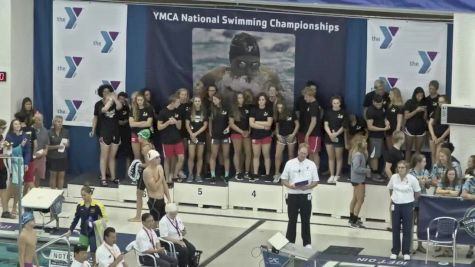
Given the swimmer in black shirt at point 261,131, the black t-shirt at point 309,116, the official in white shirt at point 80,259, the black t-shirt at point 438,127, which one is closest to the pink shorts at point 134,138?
the swimmer in black shirt at point 261,131

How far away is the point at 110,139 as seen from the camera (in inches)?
893

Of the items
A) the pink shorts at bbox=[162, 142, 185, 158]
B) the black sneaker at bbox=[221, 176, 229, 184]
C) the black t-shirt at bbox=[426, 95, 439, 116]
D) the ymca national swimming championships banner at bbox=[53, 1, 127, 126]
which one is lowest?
the black sneaker at bbox=[221, 176, 229, 184]

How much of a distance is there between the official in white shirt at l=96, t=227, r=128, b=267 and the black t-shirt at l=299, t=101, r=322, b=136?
23.1ft

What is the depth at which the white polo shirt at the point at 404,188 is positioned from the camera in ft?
59.5

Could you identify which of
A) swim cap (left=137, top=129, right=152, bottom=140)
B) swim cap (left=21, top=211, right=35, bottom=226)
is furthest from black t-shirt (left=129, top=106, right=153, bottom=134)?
swim cap (left=21, top=211, right=35, bottom=226)

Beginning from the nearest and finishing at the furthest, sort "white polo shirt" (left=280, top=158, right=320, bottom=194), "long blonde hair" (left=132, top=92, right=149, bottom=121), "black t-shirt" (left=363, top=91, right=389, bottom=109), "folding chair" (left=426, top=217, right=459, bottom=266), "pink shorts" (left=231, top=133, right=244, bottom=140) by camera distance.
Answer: "folding chair" (left=426, top=217, right=459, bottom=266) < "white polo shirt" (left=280, top=158, right=320, bottom=194) < "black t-shirt" (left=363, top=91, right=389, bottom=109) < "long blonde hair" (left=132, top=92, right=149, bottom=121) < "pink shorts" (left=231, top=133, right=244, bottom=140)

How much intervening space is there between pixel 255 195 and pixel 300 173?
337 cm

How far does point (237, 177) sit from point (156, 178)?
388cm

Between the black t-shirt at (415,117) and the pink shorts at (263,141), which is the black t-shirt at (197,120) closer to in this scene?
the pink shorts at (263,141)

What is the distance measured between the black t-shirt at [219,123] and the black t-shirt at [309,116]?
56.5 inches

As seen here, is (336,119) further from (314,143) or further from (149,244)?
(149,244)

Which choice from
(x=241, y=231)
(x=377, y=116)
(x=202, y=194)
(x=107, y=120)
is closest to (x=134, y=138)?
(x=107, y=120)

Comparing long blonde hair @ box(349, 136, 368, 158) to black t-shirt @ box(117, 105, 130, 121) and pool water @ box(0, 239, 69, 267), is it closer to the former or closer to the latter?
black t-shirt @ box(117, 105, 130, 121)

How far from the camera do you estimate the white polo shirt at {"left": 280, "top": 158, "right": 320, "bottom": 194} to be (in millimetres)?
18547
